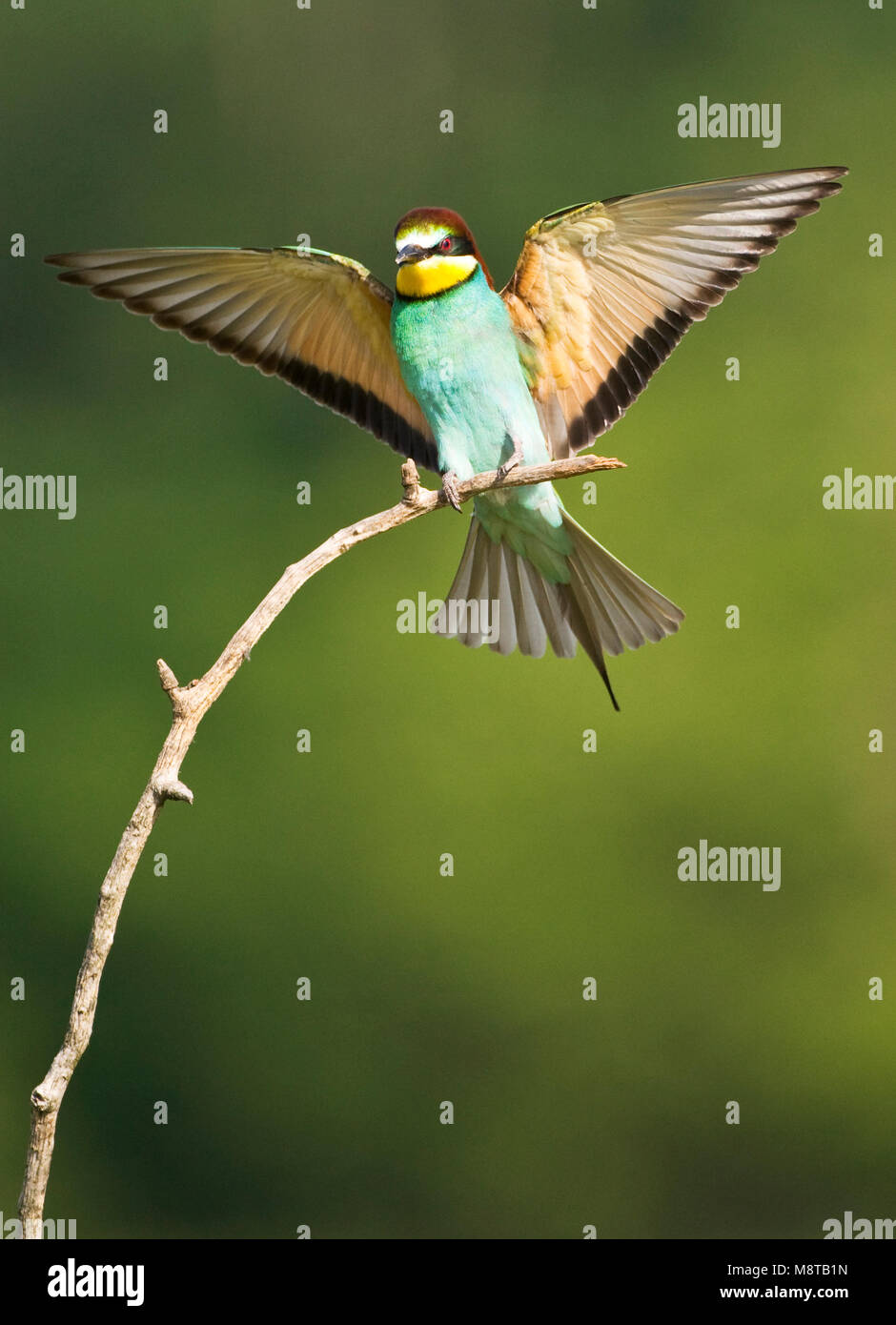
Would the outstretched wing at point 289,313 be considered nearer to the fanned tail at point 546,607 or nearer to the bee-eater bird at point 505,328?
the bee-eater bird at point 505,328

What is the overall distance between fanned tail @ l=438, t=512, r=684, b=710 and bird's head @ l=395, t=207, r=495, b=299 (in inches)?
17.4

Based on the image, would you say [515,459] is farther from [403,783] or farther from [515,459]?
[403,783]

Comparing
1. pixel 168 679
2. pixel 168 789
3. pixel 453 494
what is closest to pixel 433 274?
pixel 453 494

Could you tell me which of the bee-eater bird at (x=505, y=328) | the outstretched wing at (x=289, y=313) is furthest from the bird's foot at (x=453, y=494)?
the outstretched wing at (x=289, y=313)

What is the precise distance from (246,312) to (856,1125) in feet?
10.4

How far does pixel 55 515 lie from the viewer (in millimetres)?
5266

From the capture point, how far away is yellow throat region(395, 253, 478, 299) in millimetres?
2611

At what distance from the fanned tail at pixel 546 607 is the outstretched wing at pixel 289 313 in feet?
0.71

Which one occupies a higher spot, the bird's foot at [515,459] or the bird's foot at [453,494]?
the bird's foot at [515,459]

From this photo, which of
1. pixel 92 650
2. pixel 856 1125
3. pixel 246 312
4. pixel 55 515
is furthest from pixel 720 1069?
pixel 246 312

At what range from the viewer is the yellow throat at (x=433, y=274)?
2611 mm

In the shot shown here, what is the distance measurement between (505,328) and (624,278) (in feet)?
0.65

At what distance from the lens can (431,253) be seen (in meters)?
2.60

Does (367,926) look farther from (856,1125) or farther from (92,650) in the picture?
(856,1125)
